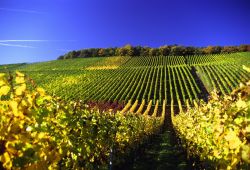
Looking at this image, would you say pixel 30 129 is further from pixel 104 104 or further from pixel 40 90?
pixel 104 104

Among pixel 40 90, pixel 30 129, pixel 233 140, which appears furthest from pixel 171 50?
pixel 30 129

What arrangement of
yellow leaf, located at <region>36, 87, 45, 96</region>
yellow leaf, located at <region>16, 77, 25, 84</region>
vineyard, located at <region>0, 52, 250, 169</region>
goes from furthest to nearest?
yellow leaf, located at <region>36, 87, 45, 96</region> → vineyard, located at <region>0, 52, 250, 169</region> → yellow leaf, located at <region>16, 77, 25, 84</region>

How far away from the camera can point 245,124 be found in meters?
4.47

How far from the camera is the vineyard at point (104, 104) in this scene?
3.58 meters

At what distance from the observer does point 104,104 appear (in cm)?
4731

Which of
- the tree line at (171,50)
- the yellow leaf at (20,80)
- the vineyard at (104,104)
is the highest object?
the tree line at (171,50)

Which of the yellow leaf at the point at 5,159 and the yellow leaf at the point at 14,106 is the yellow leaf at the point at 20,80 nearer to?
the yellow leaf at the point at 14,106

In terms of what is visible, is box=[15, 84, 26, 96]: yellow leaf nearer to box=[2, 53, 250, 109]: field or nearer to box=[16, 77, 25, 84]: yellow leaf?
box=[16, 77, 25, 84]: yellow leaf

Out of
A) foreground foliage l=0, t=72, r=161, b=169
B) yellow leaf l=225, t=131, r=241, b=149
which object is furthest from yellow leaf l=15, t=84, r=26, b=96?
yellow leaf l=225, t=131, r=241, b=149

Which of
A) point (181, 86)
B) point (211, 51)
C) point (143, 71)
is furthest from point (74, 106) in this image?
point (211, 51)

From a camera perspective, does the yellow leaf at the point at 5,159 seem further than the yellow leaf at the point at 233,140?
No

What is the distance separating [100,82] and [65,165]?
61.6 m

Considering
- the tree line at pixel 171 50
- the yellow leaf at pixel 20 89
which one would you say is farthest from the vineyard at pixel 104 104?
the tree line at pixel 171 50

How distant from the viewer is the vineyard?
3.58m
